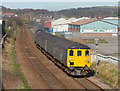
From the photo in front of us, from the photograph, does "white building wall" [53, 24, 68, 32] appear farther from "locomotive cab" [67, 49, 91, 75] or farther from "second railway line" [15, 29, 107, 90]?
"locomotive cab" [67, 49, 91, 75]

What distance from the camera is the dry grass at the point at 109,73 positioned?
1735cm

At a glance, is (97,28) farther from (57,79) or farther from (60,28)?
(57,79)

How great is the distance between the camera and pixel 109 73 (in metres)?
18.8

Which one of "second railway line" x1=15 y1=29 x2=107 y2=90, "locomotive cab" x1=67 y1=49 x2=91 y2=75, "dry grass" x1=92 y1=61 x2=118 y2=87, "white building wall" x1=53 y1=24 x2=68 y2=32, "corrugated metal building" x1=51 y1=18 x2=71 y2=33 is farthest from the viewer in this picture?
"corrugated metal building" x1=51 y1=18 x2=71 y2=33

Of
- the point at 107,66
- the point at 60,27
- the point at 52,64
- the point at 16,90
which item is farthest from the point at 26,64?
the point at 60,27

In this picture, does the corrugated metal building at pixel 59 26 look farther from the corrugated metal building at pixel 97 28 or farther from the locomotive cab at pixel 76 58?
the locomotive cab at pixel 76 58

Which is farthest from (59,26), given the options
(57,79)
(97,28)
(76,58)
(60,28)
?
(57,79)

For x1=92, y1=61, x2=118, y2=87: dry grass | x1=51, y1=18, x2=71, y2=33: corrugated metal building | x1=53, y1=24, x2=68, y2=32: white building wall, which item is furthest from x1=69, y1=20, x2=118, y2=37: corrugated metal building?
x1=92, y1=61, x2=118, y2=87: dry grass

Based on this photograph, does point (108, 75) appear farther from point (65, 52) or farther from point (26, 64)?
point (26, 64)

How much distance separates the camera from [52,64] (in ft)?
82.0

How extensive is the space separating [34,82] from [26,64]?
7.89m

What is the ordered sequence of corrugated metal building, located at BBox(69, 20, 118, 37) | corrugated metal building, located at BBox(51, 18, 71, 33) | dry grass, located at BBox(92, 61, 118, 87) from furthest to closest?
corrugated metal building, located at BBox(51, 18, 71, 33) < corrugated metal building, located at BBox(69, 20, 118, 37) < dry grass, located at BBox(92, 61, 118, 87)

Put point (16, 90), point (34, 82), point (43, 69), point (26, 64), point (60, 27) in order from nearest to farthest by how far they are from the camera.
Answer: point (16, 90) → point (34, 82) → point (43, 69) → point (26, 64) → point (60, 27)

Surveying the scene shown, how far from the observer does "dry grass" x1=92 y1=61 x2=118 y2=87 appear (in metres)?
17.3
